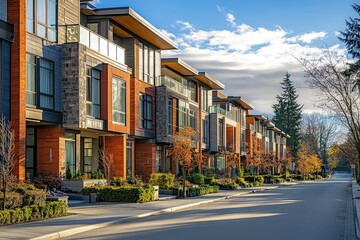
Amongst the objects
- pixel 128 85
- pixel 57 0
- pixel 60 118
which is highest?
pixel 57 0

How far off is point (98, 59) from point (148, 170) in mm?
12697

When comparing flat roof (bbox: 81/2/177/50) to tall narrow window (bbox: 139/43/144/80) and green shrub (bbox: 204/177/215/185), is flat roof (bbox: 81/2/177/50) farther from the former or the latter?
green shrub (bbox: 204/177/215/185)

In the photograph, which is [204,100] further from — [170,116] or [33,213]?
[33,213]

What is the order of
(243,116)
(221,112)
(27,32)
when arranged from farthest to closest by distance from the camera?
1. (243,116)
2. (221,112)
3. (27,32)

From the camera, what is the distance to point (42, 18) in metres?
27.0

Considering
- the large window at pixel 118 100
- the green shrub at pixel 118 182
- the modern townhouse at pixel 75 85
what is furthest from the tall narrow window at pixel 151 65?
the green shrub at pixel 118 182

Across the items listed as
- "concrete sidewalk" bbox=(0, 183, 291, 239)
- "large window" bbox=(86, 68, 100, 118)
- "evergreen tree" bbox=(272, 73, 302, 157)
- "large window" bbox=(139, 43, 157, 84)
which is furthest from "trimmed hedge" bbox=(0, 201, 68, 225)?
"evergreen tree" bbox=(272, 73, 302, 157)

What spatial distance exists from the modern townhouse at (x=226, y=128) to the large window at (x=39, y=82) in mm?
34653

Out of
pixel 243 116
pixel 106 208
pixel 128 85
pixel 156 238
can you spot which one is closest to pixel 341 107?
pixel 128 85

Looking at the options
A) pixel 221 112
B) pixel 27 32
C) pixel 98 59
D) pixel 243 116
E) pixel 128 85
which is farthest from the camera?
pixel 243 116

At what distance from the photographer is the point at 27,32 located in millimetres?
25406

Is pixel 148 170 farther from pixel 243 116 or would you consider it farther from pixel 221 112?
pixel 243 116

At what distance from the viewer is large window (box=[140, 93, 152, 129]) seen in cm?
3959

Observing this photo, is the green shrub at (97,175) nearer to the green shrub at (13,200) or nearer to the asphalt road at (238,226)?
the asphalt road at (238,226)
